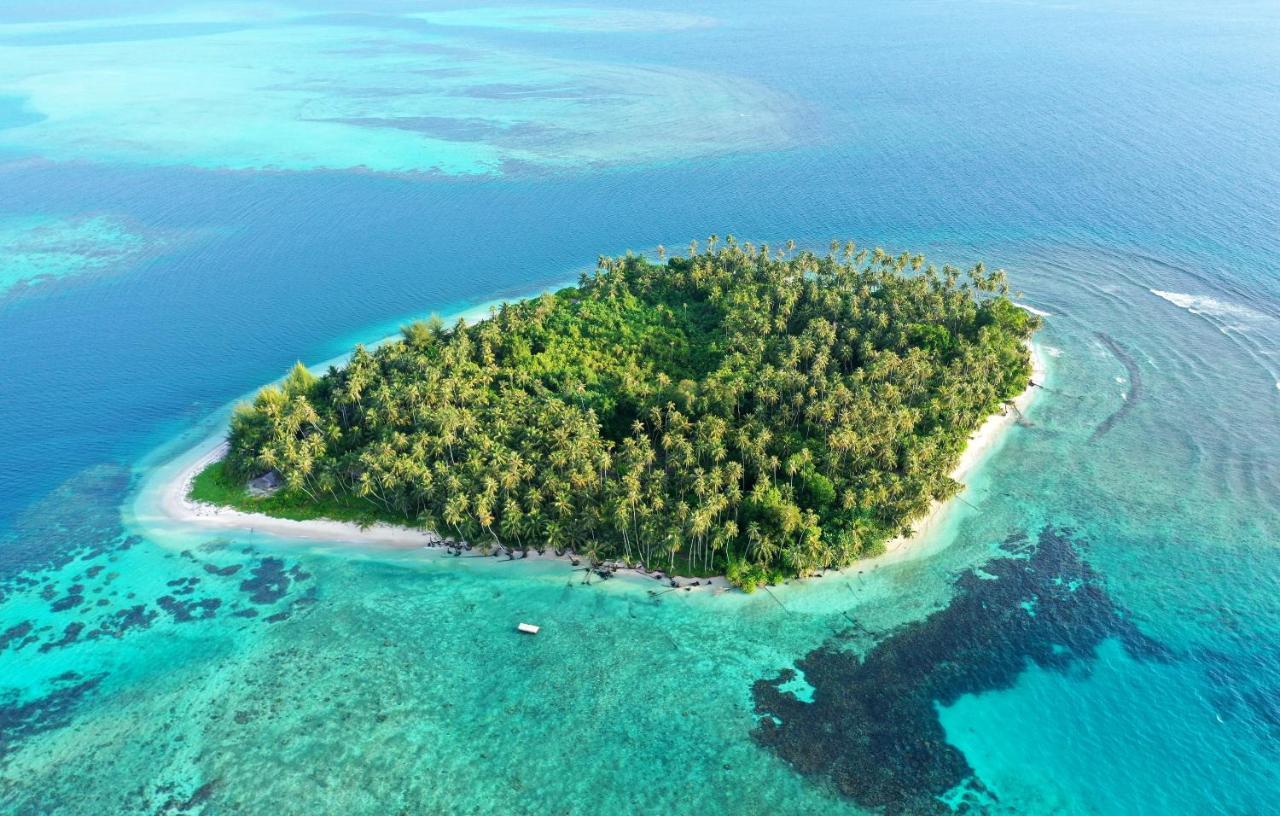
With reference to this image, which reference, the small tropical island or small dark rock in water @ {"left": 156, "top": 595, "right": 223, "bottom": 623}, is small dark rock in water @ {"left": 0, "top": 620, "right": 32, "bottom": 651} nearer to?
small dark rock in water @ {"left": 156, "top": 595, "right": 223, "bottom": 623}

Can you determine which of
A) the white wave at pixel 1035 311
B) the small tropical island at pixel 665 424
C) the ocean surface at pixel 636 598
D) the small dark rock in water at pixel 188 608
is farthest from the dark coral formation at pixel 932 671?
the white wave at pixel 1035 311

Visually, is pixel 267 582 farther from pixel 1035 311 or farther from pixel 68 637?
pixel 1035 311

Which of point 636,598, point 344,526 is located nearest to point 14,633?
point 344,526

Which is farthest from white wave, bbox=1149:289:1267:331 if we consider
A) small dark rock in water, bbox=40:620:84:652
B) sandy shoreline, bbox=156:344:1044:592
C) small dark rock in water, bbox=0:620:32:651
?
small dark rock in water, bbox=0:620:32:651

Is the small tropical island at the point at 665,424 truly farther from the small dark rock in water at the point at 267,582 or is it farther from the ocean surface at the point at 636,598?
the small dark rock in water at the point at 267,582

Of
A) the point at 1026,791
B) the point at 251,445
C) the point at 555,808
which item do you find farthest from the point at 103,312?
the point at 1026,791

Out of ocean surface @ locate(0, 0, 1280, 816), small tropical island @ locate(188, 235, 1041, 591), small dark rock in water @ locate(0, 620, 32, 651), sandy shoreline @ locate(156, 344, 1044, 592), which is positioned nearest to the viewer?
ocean surface @ locate(0, 0, 1280, 816)
